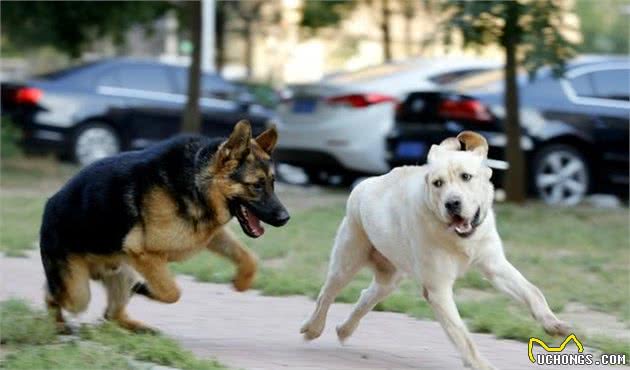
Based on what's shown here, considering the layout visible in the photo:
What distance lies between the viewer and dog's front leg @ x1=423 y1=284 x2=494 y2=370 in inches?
235

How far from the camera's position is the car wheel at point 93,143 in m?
19.1

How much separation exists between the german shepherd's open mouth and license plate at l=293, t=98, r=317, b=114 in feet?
31.6

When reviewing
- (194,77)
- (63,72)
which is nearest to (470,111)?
(194,77)

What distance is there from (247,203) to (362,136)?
30.8ft

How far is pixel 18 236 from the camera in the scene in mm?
11758

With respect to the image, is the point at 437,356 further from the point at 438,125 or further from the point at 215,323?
the point at 438,125

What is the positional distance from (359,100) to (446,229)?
1004 cm

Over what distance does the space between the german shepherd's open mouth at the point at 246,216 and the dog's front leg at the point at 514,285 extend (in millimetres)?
1295

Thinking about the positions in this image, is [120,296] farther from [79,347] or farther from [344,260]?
[344,260]

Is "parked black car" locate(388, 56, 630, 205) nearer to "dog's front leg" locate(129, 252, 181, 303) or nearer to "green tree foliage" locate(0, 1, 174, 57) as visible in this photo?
"green tree foliage" locate(0, 1, 174, 57)

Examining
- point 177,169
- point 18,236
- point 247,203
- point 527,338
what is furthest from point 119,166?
point 18,236

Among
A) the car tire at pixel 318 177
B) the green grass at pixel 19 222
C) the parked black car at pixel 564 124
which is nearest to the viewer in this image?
the green grass at pixel 19 222

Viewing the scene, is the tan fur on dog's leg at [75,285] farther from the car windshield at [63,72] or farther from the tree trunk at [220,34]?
the tree trunk at [220,34]

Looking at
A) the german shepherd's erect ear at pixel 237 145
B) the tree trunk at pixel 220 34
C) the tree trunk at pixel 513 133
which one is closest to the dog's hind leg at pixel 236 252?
the german shepherd's erect ear at pixel 237 145
